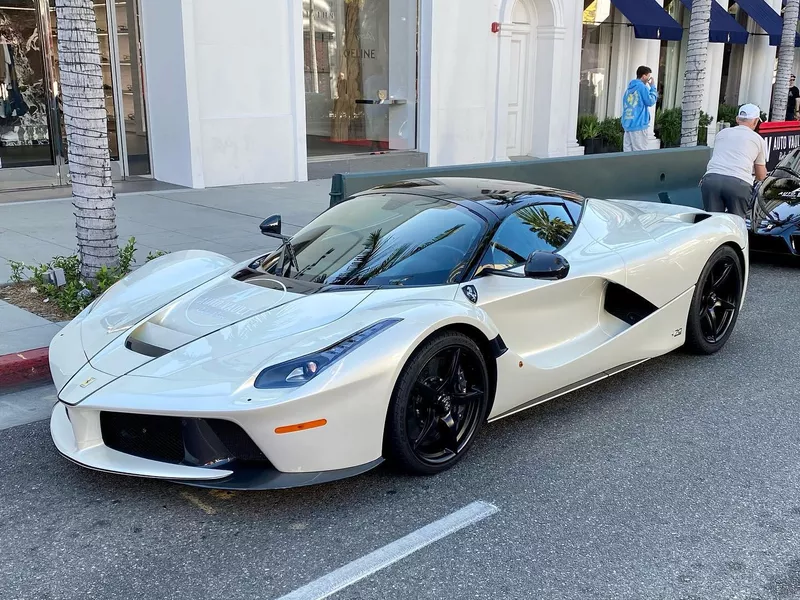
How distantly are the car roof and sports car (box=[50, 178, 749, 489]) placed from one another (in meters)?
0.02

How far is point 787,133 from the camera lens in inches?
527

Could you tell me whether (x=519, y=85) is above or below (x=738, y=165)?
above

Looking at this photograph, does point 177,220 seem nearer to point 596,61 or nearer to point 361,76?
point 361,76

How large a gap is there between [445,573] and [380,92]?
1402cm

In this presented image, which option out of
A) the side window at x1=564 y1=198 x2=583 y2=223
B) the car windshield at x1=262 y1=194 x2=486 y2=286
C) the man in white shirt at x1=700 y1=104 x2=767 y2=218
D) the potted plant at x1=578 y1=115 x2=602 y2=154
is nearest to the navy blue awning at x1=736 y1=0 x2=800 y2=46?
the potted plant at x1=578 y1=115 x2=602 y2=154

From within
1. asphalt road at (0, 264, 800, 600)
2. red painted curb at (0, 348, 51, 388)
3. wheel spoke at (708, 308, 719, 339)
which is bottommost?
asphalt road at (0, 264, 800, 600)

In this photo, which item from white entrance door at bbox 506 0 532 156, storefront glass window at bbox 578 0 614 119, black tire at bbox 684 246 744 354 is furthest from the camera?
storefront glass window at bbox 578 0 614 119

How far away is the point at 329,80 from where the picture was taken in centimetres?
1515

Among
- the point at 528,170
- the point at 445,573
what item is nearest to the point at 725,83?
the point at 528,170

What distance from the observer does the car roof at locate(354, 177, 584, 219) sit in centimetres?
468

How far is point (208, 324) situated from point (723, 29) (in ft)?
67.0

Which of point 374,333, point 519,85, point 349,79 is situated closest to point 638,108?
point 519,85

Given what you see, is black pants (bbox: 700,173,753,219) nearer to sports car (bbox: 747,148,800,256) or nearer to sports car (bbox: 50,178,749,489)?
sports car (bbox: 747,148,800,256)

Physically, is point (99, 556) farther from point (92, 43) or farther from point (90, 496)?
point (92, 43)
